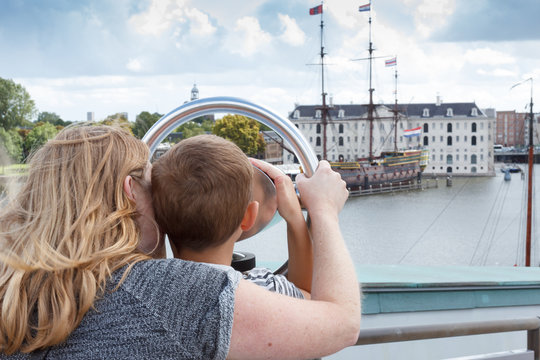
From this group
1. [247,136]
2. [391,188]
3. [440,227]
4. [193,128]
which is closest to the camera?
[247,136]

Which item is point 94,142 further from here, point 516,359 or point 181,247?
point 516,359

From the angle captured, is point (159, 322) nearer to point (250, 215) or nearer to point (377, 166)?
point (250, 215)

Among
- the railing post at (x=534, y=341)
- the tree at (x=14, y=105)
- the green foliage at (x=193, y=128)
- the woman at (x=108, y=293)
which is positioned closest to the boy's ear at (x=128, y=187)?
the woman at (x=108, y=293)

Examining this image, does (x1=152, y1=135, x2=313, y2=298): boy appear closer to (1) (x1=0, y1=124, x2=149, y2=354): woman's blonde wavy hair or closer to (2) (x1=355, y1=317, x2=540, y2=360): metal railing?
(1) (x1=0, y1=124, x2=149, y2=354): woman's blonde wavy hair

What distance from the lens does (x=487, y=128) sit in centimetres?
3391

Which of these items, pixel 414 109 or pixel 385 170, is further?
pixel 414 109

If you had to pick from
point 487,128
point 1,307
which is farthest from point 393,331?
point 487,128

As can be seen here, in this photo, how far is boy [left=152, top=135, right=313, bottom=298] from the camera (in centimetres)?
40

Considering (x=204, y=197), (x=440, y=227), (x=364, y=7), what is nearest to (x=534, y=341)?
(x=204, y=197)

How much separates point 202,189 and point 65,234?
10cm

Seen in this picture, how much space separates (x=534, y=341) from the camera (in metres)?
0.65

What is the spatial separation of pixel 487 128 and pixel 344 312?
3641 cm

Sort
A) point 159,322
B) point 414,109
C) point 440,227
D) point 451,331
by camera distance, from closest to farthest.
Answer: point 159,322 → point 451,331 → point 440,227 → point 414,109

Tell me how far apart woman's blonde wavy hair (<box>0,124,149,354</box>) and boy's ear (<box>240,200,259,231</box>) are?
0.09 metres
